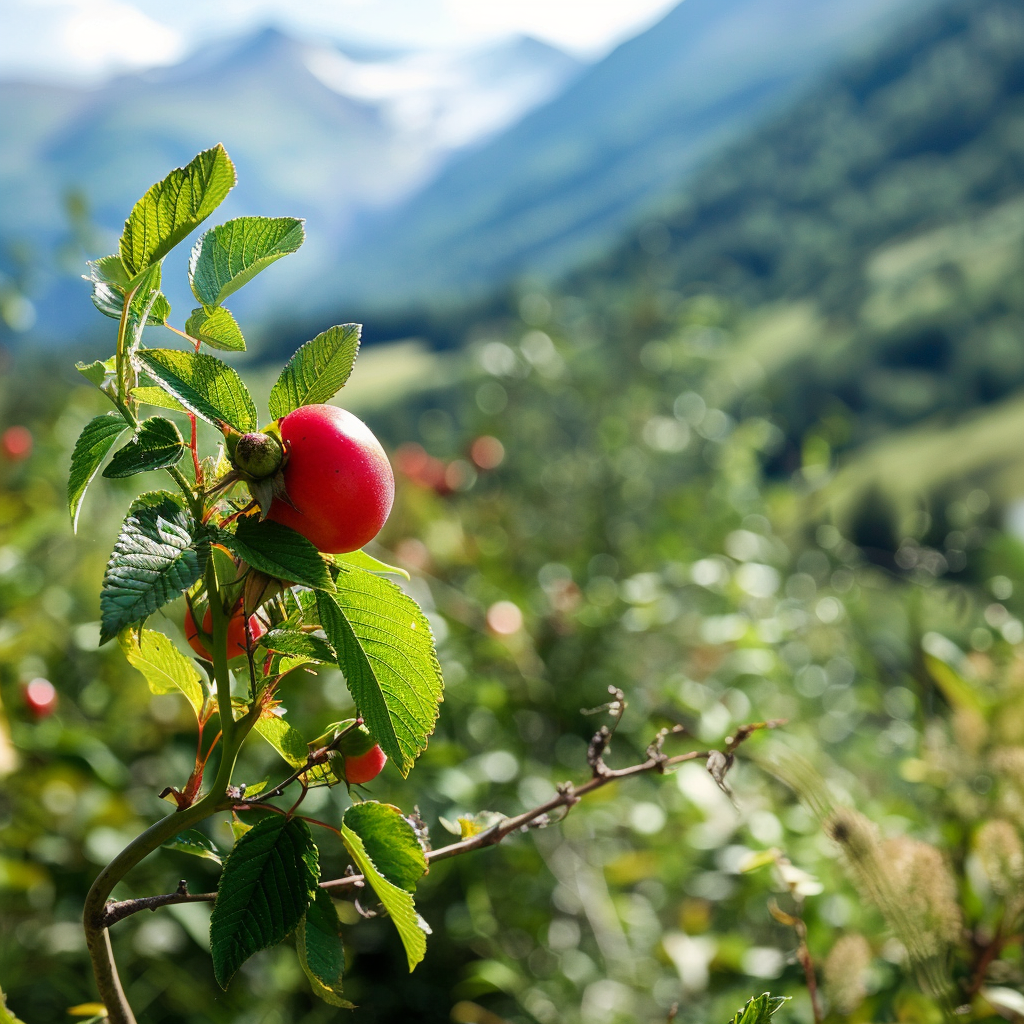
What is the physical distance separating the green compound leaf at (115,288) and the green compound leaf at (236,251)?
1 cm

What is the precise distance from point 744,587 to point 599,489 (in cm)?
46

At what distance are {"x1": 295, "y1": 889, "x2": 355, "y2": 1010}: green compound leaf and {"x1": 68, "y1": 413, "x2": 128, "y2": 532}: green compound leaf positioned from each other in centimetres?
11

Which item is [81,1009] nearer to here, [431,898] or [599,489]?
[431,898]

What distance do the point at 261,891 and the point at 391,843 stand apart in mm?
33

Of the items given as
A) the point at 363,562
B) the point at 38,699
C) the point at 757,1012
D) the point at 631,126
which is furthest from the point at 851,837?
the point at 631,126

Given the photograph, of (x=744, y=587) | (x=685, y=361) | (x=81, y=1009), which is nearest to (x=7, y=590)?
(x=81, y=1009)

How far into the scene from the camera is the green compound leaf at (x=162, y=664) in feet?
0.74

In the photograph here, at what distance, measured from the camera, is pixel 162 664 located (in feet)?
0.76

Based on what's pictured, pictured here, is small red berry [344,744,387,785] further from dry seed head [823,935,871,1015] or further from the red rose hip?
dry seed head [823,935,871,1015]

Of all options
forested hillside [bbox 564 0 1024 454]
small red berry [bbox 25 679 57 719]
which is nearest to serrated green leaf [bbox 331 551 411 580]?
small red berry [bbox 25 679 57 719]

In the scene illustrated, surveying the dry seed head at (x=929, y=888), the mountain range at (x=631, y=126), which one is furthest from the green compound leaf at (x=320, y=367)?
the mountain range at (x=631, y=126)

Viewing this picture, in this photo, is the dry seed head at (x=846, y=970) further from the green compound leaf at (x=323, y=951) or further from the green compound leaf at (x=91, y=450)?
the green compound leaf at (x=91, y=450)

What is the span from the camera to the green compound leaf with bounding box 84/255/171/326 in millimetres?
194

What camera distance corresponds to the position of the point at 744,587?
947 millimetres
